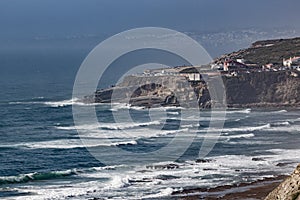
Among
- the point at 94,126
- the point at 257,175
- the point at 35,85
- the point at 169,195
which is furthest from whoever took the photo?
the point at 35,85

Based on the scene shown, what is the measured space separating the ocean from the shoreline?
2.49 feet

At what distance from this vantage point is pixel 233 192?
37062 mm

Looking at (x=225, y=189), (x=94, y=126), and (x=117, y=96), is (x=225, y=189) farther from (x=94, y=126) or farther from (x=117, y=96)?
(x=117, y=96)

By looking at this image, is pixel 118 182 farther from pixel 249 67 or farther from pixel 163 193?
pixel 249 67

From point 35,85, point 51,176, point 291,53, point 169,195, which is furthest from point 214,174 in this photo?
point 35,85

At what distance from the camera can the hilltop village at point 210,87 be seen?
7506 cm

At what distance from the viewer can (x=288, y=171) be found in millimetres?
41875

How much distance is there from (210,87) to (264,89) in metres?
5.89

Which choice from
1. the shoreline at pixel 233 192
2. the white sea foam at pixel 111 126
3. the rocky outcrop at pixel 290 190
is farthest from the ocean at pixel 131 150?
the rocky outcrop at pixel 290 190

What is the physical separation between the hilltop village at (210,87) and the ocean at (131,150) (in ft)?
10.00

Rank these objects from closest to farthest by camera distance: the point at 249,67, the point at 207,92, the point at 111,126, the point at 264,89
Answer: the point at 111,126 → the point at 207,92 → the point at 264,89 → the point at 249,67

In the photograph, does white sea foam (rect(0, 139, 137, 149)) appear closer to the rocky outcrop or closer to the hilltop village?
the hilltop village

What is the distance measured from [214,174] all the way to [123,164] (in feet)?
21.2

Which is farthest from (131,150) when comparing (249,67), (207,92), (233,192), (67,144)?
(249,67)
